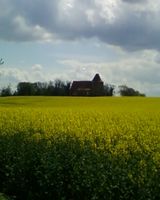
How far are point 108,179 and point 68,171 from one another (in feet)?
3.93

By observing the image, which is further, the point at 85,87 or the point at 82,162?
the point at 85,87

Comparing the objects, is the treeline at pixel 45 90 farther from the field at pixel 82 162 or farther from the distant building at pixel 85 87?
the field at pixel 82 162

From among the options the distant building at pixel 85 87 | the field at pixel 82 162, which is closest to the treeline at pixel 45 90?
the distant building at pixel 85 87

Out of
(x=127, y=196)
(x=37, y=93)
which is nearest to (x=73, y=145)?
(x=127, y=196)

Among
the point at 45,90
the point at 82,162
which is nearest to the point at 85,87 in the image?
the point at 45,90

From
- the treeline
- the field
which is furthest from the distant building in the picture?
the field

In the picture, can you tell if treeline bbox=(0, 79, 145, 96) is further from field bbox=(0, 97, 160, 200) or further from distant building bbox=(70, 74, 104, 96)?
field bbox=(0, 97, 160, 200)

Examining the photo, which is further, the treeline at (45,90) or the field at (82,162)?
the treeline at (45,90)

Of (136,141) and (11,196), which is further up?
(136,141)

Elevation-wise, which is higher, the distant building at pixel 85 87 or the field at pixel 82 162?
the distant building at pixel 85 87

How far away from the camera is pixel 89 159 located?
11547mm

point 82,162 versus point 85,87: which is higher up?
point 85,87

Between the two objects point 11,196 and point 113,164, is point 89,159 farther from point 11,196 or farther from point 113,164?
point 11,196

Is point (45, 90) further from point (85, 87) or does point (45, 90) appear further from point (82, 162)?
point (82, 162)
